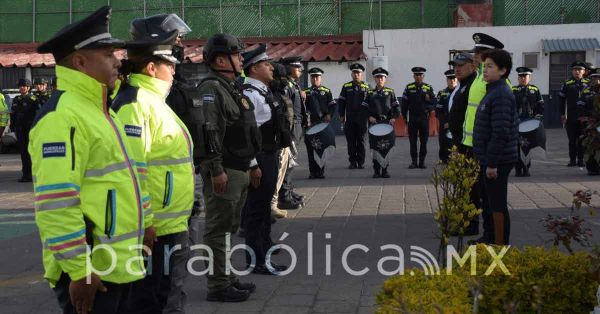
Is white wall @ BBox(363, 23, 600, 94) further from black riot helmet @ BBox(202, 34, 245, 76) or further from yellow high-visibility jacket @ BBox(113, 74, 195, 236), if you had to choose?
yellow high-visibility jacket @ BBox(113, 74, 195, 236)

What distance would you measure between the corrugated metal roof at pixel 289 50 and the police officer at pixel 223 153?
2196 cm

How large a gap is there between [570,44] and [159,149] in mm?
25582

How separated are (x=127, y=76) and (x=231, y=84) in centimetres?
160

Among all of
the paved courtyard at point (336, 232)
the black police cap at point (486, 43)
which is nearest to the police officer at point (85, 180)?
the paved courtyard at point (336, 232)

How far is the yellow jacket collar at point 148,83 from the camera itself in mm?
4996

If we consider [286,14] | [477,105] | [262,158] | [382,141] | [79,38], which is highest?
[286,14]

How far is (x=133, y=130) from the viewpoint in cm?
462

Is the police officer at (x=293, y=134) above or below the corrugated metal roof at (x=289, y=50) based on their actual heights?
below

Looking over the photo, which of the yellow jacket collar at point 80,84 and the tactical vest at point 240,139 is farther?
the tactical vest at point 240,139

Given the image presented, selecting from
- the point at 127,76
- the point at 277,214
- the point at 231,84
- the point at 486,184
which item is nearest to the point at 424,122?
the point at 277,214

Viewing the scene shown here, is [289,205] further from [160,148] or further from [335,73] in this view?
[335,73]

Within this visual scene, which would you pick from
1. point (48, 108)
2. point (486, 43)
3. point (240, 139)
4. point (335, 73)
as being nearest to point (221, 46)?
point (240, 139)

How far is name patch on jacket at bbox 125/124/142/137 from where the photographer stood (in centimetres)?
460

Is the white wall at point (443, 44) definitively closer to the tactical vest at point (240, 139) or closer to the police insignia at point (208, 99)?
the tactical vest at point (240, 139)
